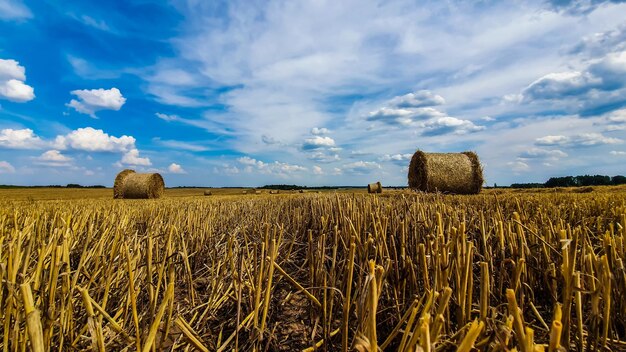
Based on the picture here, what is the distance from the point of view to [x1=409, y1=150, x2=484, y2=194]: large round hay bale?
13.1 metres

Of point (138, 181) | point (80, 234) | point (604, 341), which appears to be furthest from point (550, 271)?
point (138, 181)

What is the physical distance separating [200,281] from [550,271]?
8.61 feet

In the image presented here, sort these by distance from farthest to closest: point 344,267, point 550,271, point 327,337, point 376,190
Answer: point 376,190 < point 344,267 < point 550,271 < point 327,337

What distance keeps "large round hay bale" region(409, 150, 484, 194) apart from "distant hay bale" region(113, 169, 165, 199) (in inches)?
554

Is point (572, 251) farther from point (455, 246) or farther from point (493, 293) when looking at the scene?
point (493, 293)

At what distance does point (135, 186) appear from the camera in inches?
750

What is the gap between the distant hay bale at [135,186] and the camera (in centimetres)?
1894

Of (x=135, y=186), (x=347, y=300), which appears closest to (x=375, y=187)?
(x=135, y=186)

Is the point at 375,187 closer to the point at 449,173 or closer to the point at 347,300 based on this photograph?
the point at 449,173

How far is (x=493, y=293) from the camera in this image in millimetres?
2252

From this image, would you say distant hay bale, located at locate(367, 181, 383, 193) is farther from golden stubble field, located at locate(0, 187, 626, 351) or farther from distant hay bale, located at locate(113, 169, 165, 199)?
golden stubble field, located at locate(0, 187, 626, 351)

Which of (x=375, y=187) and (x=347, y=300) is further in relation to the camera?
(x=375, y=187)

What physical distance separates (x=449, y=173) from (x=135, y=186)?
15.8 meters

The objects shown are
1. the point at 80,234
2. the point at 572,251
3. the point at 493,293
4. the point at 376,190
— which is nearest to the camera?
the point at 572,251
